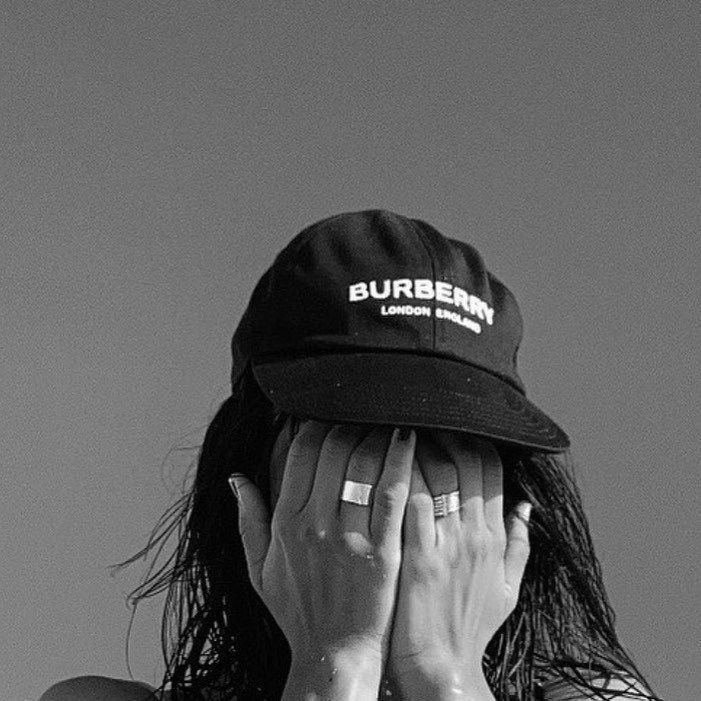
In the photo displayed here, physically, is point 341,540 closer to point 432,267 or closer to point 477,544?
point 477,544

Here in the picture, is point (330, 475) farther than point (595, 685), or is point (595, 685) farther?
point (595, 685)

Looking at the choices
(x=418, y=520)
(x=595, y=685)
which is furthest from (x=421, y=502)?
(x=595, y=685)

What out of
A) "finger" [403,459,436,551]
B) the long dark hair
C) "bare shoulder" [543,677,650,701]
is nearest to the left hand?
"finger" [403,459,436,551]

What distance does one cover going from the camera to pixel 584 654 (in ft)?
4.96

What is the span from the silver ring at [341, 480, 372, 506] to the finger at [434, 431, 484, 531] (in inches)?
2.9

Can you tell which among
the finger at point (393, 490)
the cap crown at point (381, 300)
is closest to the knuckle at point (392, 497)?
the finger at point (393, 490)

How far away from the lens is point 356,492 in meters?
1.24

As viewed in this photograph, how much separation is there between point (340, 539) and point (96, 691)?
14.5 inches

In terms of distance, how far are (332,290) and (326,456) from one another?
0.45ft

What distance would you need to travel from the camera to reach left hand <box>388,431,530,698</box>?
1.24 meters

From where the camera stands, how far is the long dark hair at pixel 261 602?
1.39 m

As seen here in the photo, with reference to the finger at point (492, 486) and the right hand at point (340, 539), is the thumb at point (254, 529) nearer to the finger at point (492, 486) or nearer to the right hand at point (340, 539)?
the right hand at point (340, 539)

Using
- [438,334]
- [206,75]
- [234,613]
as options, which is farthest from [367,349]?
[206,75]

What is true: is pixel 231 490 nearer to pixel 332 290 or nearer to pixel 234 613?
pixel 234 613
